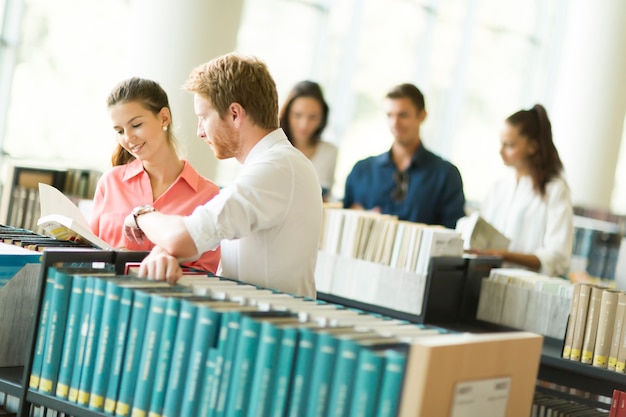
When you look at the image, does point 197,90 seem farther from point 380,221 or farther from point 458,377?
point 380,221

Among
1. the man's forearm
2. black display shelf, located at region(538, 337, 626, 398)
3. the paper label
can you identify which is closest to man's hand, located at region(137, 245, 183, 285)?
the man's forearm

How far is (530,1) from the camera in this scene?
40.6 ft

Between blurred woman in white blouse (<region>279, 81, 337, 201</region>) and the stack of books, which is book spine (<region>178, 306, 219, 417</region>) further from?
blurred woman in white blouse (<region>279, 81, 337, 201</region>)

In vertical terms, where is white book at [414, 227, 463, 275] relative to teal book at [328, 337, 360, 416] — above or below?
above

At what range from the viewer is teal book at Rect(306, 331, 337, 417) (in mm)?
2053

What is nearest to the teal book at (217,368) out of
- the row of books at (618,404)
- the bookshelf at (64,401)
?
the bookshelf at (64,401)

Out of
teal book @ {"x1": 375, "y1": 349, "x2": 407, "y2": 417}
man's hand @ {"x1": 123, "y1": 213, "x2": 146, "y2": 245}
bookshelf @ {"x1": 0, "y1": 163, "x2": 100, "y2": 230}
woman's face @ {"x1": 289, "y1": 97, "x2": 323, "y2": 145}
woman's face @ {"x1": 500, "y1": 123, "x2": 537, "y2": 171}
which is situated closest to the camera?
teal book @ {"x1": 375, "y1": 349, "x2": 407, "y2": 417}

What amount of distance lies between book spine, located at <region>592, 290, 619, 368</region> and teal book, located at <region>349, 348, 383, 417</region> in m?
2.01

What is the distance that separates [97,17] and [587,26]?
18.6ft

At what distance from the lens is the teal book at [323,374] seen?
6.73ft

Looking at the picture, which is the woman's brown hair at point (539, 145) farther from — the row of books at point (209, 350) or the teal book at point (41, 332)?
the teal book at point (41, 332)

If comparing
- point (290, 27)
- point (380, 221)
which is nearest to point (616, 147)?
point (290, 27)

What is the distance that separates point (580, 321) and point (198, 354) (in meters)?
2.15

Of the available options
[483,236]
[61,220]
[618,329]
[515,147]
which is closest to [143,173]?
[61,220]
